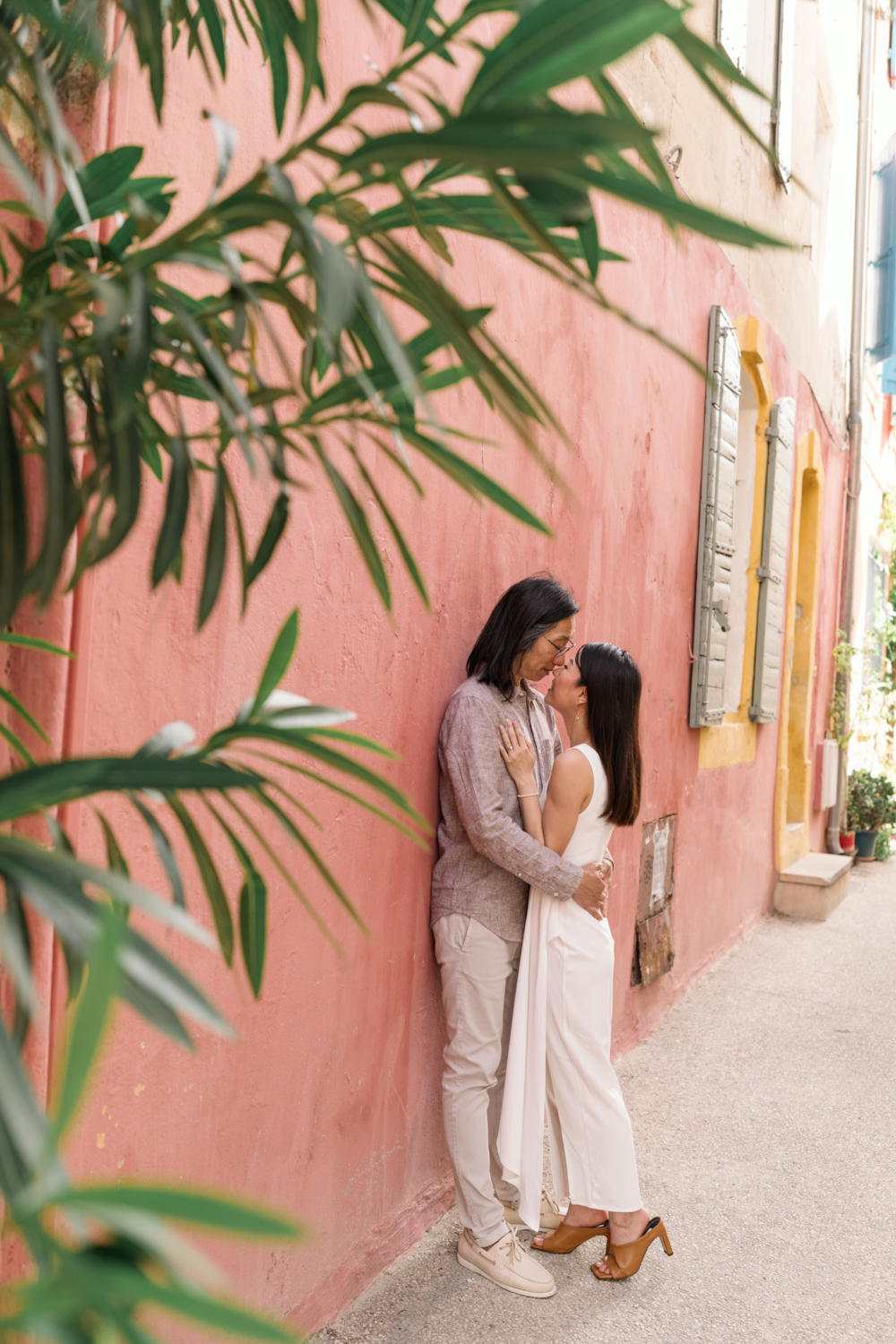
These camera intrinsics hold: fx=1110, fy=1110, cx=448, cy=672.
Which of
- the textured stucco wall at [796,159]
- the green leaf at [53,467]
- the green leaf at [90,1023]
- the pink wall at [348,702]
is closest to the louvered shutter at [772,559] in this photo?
the textured stucco wall at [796,159]

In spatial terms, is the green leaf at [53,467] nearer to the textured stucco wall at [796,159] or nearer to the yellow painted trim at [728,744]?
the textured stucco wall at [796,159]

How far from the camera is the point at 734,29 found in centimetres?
594

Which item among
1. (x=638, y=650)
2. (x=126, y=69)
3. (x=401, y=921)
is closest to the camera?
(x=126, y=69)

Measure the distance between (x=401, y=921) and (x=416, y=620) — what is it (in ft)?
2.49

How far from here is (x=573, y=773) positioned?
2.84 m

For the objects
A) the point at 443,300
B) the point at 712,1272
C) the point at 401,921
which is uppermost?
the point at 443,300

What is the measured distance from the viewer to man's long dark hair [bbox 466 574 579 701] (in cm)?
284

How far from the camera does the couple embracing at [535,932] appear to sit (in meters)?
2.77

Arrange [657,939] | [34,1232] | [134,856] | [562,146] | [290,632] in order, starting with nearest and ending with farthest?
[34,1232]
[562,146]
[290,632]
[134,856]
[657,939]

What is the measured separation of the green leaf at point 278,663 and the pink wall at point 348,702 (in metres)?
0.14

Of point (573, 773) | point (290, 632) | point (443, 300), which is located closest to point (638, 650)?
point (573, 773)

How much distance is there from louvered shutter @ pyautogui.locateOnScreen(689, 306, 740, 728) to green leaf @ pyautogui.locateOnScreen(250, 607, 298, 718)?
451cm

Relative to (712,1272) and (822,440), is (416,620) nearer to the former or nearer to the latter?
(712,1272)

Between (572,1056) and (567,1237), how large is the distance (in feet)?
1.73
